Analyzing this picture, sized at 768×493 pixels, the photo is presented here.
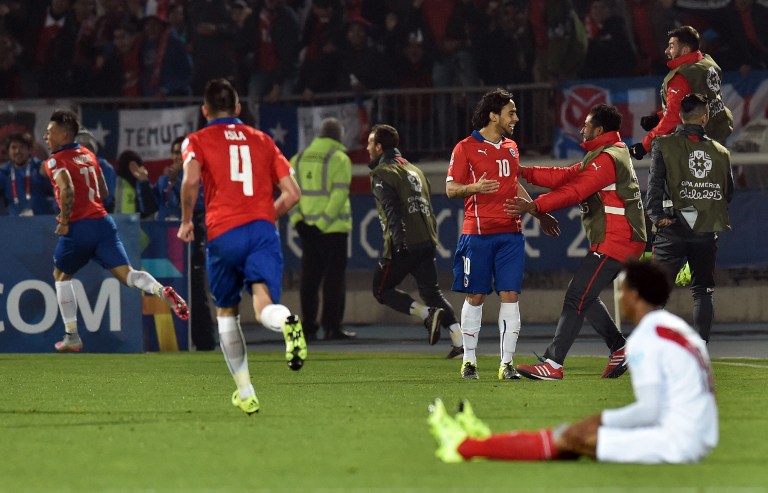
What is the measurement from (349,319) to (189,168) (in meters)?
11.1

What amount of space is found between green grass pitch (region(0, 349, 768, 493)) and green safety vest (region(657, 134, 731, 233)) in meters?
1.24

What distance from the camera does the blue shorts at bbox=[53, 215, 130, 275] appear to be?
1480 cm

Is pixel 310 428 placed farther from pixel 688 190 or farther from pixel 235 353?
pixel 688 190

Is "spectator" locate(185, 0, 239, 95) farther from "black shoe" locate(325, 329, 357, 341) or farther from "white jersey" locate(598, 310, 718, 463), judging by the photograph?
"white jersey" locate(598, 310, 718, 463)

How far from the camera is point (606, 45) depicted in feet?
68.4

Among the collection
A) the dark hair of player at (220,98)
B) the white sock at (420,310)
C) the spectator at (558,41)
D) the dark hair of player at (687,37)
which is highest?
the spectator at (558,41)

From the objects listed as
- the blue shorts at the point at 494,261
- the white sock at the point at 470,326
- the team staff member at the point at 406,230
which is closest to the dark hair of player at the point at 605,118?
the blue shorts at the point at 494,261

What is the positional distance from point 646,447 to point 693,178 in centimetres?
594

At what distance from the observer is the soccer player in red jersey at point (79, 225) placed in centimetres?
1474

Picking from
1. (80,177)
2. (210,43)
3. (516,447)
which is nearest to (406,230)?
(80,177)

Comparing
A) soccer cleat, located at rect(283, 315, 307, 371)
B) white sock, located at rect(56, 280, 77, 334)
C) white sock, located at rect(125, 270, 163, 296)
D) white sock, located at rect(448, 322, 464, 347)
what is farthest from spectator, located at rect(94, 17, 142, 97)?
soccer cleat, located at rect(283, 315, 307, 371)

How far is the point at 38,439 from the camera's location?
8242mm

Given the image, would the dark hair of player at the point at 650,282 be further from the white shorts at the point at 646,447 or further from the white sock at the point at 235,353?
the white sock at the point at 235,353

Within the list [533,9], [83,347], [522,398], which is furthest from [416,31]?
[522,398]
